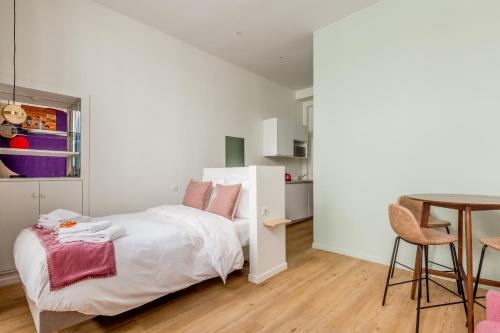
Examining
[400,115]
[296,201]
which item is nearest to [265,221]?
[400,115]

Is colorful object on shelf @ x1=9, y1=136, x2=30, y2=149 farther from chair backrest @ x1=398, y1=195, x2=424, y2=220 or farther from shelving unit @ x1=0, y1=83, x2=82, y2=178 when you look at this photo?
chair backrest @ x1=398, y1=195, x2=424, y2=220

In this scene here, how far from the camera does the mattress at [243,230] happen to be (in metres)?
2.62

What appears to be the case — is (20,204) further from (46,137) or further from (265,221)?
(265,221)

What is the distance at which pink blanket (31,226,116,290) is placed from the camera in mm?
1517

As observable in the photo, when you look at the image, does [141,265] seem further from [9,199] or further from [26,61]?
[26,61]

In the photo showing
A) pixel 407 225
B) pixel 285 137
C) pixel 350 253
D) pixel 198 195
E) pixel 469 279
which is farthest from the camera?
pixel 285 137

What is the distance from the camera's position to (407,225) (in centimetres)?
183

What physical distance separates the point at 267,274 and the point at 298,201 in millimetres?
2858

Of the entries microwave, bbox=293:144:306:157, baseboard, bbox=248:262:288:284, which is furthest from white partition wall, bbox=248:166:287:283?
microwave, bbox=293:144:306:157

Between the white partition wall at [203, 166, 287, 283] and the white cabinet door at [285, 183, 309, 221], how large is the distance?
2.23 m

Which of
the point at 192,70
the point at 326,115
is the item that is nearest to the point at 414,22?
the point at 326,115

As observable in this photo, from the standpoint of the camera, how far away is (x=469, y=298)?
169 cm

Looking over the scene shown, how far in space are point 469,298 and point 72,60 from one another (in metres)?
4.20

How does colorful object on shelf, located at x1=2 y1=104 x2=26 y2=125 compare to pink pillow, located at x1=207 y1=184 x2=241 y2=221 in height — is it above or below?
above
